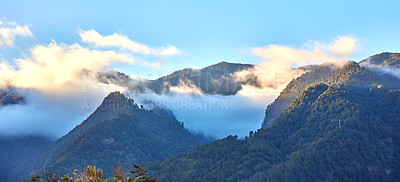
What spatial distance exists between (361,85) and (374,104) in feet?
64.7

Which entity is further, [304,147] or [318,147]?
[304,147]

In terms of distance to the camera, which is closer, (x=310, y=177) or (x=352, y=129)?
(x=310, y=177)

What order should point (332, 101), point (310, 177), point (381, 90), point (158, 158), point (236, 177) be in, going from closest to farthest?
point (310, 177), point (236, 177), point (332, 101), point (381, 90), point (158, 158)

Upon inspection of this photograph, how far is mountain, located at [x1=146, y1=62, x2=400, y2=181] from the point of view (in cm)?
12988

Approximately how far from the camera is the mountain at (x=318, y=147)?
129875 millimetres

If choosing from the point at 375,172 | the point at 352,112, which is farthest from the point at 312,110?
the point at 375,172

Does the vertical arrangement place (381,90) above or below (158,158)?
above

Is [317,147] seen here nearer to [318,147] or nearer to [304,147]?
[318,147]

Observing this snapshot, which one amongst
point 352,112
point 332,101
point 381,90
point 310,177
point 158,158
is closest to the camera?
point 310,177

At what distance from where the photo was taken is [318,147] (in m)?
138

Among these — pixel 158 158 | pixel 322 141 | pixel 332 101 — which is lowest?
pixel 158 158

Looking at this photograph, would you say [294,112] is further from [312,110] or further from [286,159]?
[286,159]

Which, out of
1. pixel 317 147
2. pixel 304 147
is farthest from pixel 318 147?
pixel 304 147

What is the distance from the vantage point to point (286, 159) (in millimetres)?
145375
